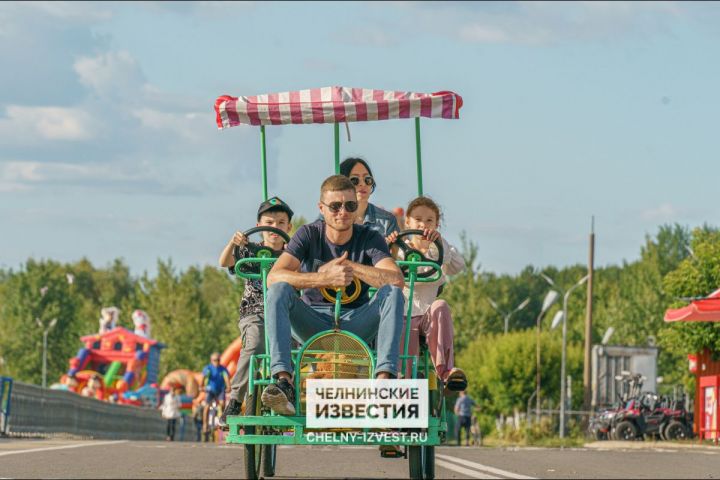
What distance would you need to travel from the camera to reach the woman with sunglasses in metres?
12.6

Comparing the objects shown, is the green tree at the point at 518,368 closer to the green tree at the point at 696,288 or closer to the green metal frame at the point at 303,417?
the green tree at the point at 696,288

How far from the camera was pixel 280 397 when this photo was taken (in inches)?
370

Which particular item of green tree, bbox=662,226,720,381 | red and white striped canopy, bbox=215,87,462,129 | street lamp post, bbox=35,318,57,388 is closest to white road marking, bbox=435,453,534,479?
red and white striped canopy, bbox=215,87,462,129

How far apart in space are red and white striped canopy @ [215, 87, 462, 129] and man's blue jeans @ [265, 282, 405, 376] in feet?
6.15

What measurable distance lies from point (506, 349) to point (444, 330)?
73.0 m

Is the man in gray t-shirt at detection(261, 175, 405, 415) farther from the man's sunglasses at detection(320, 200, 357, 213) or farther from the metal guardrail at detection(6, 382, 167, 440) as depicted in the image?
the metal guardrail at detection(6, 382, 167, 440)

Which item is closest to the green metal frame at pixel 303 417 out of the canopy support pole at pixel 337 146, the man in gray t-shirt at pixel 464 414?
the canopy support pole at pixel 337 146

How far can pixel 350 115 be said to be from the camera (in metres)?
11.6

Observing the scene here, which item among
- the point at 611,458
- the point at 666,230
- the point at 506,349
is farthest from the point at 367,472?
the point at 666,230

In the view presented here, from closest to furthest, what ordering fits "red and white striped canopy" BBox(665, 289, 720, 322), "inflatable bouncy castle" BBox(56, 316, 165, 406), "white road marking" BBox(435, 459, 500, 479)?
1. "white road marking" BBox(435, 459, 500, 479)
2. "red and white striped canopy" BBox(665, 289, 720, 322)
3. "inflatable bouncy castle" BBox(56, 316, 165, 406)

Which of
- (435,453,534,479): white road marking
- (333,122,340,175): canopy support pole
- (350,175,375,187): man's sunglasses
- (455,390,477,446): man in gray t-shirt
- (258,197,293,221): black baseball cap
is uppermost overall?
(333,122,340,175): canopy support pole

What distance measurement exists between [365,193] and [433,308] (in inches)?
60.6

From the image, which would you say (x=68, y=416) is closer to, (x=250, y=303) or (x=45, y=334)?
(x=250, y=303)

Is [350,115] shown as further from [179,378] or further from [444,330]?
[179,378]
